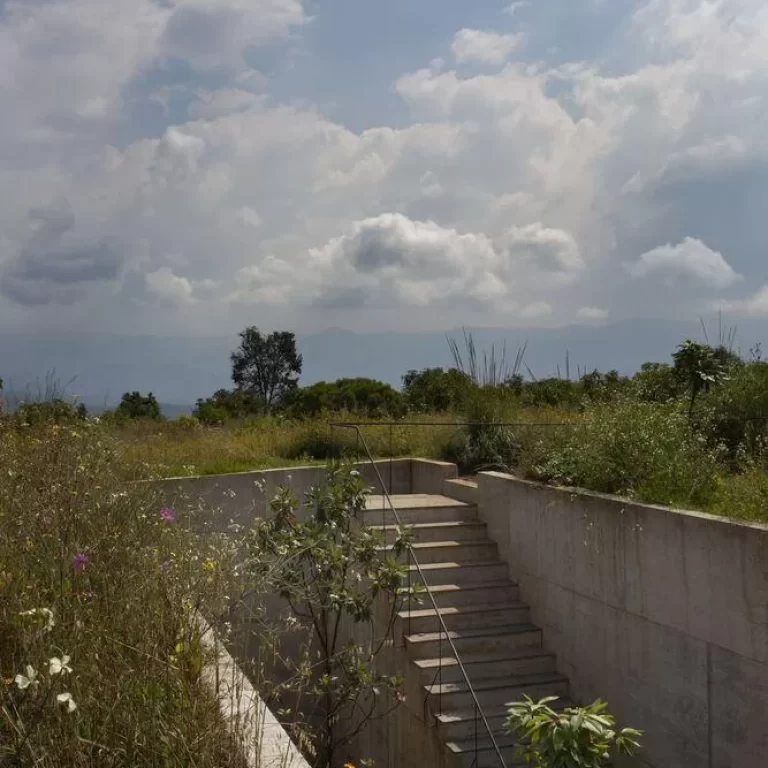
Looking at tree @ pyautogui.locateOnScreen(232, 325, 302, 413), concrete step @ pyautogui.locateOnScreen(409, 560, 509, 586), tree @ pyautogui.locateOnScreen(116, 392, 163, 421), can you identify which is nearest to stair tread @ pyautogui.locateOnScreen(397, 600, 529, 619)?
concrete step @ pyautogui.locateOnScreen(409, 560, 509, 586)

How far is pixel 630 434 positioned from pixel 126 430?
856 centimetres

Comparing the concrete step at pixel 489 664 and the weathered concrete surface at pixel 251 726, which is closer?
the weathered concrete surface at pixel 251 726

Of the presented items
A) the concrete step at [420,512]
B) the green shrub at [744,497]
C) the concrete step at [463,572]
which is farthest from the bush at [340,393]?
the green shrub at [744,497]

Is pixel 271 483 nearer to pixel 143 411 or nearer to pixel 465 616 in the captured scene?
pixel 465 616

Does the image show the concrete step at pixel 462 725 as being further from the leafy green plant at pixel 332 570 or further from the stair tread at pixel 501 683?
the leafy green plant at pixel 332 570

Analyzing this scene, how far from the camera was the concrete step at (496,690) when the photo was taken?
6984 millimetres

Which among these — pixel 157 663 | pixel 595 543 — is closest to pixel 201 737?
pixel 157 663

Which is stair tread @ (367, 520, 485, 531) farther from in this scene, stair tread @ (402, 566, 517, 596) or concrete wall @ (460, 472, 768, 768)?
concrete wall @ (460, 472, 768, 768)

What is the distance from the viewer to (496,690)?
23.6ft

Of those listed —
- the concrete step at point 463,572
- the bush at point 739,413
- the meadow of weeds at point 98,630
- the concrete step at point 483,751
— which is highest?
the bush at point 739,413

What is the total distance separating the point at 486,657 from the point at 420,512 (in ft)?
6.67

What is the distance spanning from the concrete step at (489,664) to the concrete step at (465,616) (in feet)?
1.10

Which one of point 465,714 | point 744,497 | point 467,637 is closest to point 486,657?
point 467,637

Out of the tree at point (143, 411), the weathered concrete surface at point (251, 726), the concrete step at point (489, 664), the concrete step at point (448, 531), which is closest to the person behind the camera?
the weathered concrete surface at point (251, 726)
